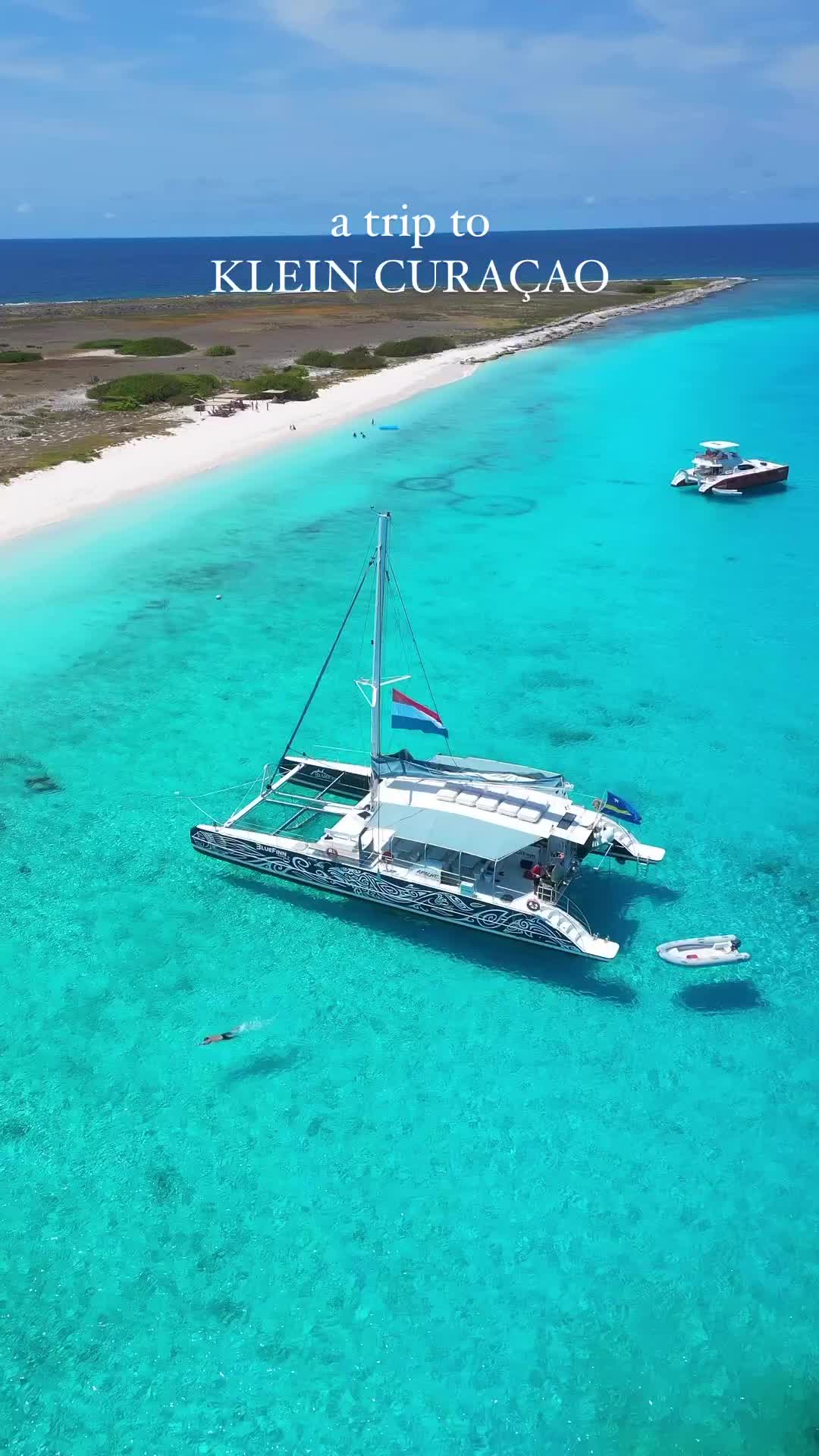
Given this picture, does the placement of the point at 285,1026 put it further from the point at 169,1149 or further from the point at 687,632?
the point at 687,632

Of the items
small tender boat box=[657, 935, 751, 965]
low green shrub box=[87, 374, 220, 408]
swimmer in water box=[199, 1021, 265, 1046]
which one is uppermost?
low green shrub box=[87, 374, 220, 408]

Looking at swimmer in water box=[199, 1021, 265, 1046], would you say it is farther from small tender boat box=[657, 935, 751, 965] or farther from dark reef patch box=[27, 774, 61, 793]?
dark reef patch box=[27, 774, 61, 793]

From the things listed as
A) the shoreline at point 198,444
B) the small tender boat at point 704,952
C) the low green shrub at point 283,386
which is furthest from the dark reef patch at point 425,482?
the small tender boat at point 704,952

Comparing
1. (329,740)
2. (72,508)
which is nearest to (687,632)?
(329,740)

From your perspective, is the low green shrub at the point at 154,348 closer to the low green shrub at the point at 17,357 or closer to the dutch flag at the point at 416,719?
the low green shrub at the point at 17,357

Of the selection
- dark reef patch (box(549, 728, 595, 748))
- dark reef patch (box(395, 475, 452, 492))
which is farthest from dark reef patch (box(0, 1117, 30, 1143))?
dark reef patch (box(395, 475, 452, 492))

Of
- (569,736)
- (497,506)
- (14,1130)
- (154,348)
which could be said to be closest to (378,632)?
(569,736)

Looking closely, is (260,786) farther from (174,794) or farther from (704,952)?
(704,952)
